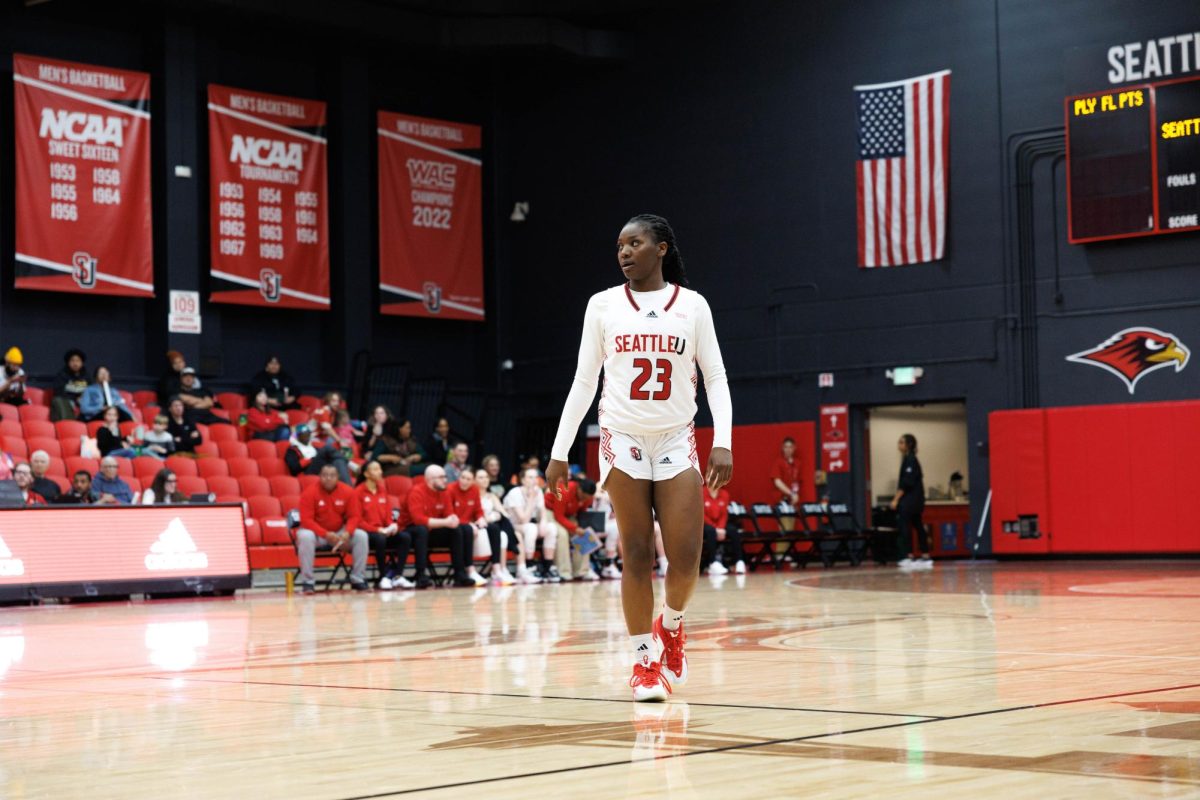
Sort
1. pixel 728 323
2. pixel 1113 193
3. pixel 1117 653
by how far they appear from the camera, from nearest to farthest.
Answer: pixel 1117 653, pixel 1113 193, pixel 728 323

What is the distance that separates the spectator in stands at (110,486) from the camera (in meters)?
14.2

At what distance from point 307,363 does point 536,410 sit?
3808 millimetres

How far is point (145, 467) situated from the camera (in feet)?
52.4

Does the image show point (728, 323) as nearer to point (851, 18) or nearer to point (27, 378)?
point (851, 18)

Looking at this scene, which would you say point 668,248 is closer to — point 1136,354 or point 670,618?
point 670,618

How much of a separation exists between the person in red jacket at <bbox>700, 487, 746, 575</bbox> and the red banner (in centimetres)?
307

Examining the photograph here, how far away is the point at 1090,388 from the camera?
18828 mm

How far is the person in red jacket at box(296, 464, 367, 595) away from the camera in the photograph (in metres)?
14.6

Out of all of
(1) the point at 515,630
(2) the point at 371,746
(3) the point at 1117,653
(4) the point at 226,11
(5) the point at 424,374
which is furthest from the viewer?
(5) the point at 424,374

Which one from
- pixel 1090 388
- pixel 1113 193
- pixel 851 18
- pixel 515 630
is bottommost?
pixel 515 630

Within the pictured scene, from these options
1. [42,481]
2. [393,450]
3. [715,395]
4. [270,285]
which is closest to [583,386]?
[715,395]

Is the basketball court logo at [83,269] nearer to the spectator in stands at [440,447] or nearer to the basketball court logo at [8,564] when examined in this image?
the spectator in stands at [440,447]

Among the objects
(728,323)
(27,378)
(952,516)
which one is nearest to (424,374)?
(728,323)

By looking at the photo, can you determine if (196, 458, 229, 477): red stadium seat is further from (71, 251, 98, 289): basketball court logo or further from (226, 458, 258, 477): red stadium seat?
(71, 251, 98, 289): basketball court logo
